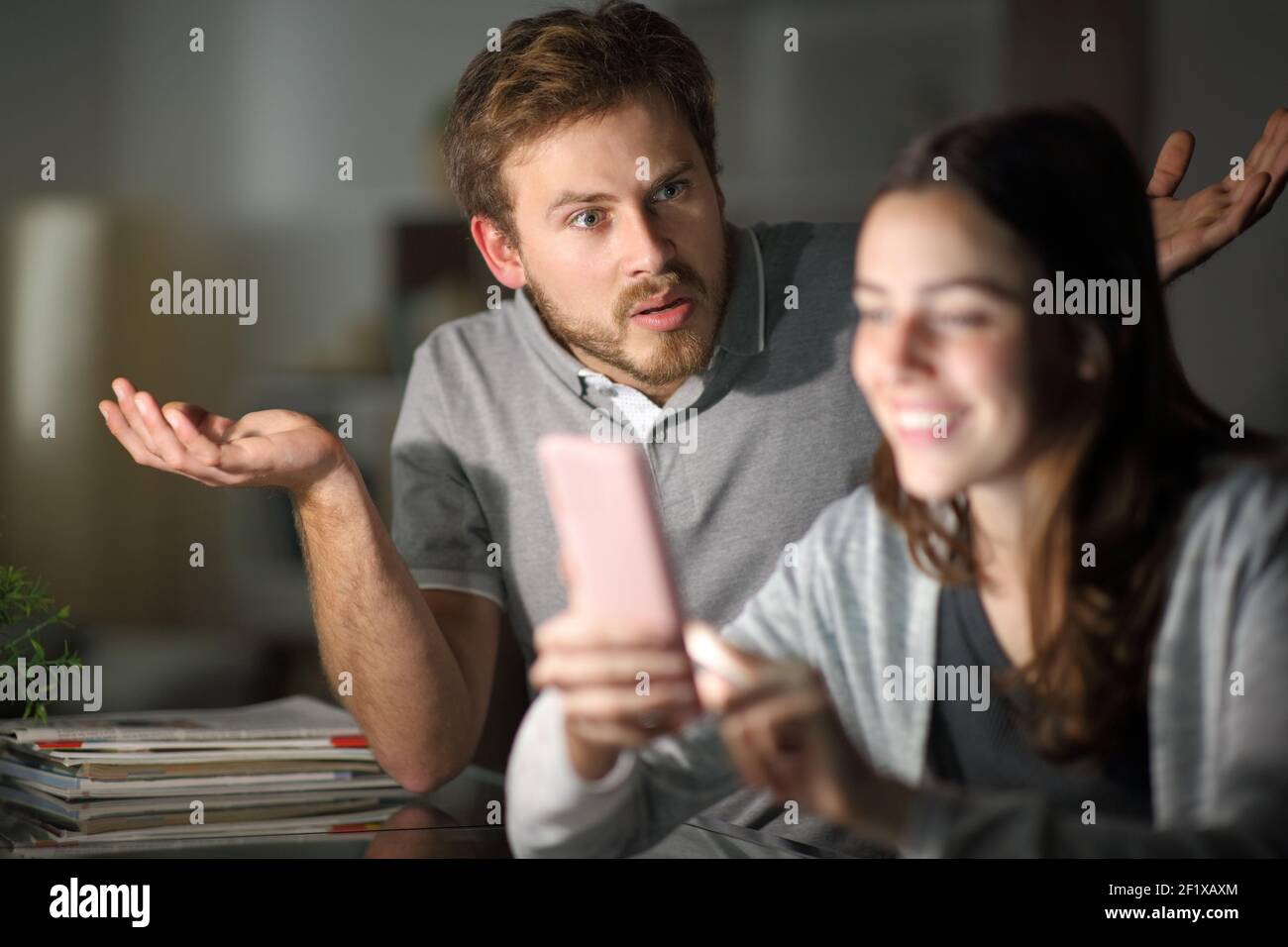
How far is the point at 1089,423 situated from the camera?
76 centimetres

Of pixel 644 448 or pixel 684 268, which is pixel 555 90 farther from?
pixel 644 448

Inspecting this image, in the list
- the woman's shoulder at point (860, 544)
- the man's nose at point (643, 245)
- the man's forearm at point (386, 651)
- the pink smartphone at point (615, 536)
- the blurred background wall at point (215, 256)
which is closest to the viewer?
the pink smartphone at point (615, 536)

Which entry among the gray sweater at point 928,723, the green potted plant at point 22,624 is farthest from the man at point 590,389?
the green potted plant at point 22,624

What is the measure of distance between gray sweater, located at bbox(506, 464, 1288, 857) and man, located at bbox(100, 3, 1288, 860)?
107 mm

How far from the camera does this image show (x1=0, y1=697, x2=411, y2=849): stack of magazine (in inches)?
38.3

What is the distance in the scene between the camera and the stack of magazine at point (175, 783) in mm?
974

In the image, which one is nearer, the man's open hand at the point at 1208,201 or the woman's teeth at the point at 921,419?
the woman's teeth at the point at 921,419

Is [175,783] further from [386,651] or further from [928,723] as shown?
[928,723]

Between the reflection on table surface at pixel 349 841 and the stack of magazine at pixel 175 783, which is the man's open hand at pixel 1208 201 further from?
the stack of magazine at pixel 175 783

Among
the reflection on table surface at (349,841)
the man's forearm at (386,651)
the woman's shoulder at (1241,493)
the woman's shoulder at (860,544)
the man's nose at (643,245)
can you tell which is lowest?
the reflection on table surface at (349,841)

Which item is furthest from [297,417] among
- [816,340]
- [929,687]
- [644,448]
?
[929,687]

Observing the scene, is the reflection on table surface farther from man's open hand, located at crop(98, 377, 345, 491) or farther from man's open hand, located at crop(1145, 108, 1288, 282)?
man's open hand, located at crop(1145, 108, 1288, 282)

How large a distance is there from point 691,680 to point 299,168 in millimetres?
799

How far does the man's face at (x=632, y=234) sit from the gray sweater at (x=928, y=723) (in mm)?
221
